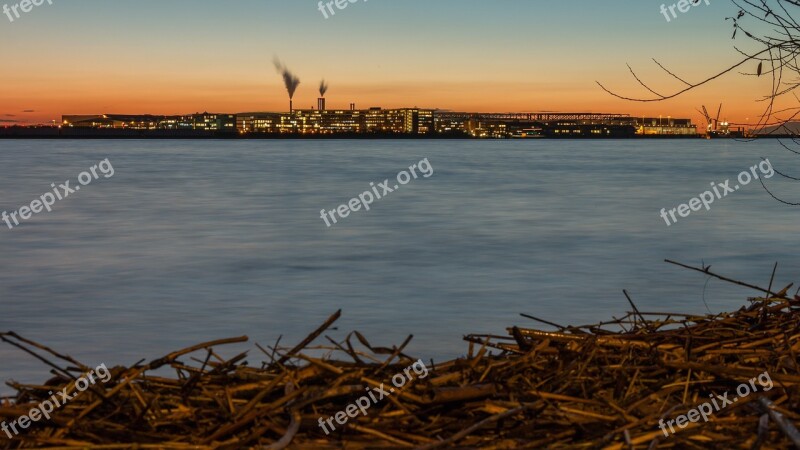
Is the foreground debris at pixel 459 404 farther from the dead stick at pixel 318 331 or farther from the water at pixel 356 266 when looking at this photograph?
the water at pixel 356 266

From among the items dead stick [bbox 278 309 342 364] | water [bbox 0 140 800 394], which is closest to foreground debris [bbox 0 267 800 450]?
dead stick [bbox 278 309 342 364]

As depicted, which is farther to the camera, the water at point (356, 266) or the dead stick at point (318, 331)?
the water at point (356, 266)

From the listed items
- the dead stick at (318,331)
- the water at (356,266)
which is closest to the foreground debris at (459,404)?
the dead stick at (318,331)

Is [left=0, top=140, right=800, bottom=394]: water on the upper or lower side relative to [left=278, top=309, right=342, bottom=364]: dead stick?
lower

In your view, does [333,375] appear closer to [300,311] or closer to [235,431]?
[235,431]

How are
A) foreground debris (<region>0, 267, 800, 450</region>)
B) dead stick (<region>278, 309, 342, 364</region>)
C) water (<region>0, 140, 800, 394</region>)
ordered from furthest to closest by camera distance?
water (<region>0, 140, 800, 394</region>) < dead stick (<region>278, 309, 342, 364</region>) < foreground debris (<region>0, 267, 800, 450</region>)

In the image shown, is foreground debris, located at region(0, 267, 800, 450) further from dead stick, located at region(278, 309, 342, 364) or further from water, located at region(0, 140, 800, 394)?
water, located at region(0, 140, 800, 394)
